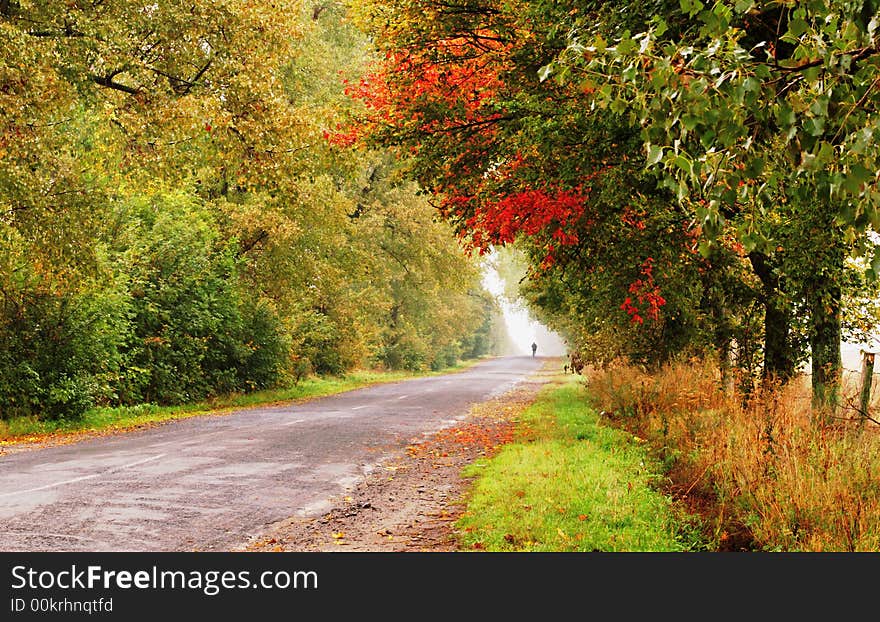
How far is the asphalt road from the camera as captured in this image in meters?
6.80

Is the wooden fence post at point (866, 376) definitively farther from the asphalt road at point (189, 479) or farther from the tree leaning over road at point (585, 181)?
the asphalt road at point (189, 479)

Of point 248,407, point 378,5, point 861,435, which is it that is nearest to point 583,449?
point 861,435

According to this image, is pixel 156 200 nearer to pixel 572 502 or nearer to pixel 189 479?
pixel 189 479

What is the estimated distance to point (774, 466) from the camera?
25.6ft

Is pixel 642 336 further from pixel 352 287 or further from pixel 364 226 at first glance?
pixel 352 287

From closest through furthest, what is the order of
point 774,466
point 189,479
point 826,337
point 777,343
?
1. point 774,466
2. point 189,479
3. point 826,337
4. point 777,343

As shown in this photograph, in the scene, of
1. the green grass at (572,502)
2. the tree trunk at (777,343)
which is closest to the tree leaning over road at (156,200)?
the green grass at (572,502)

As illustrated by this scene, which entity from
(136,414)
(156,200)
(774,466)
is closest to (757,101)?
(774,466)

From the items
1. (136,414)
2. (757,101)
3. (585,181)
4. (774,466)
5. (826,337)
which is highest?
(585,181)

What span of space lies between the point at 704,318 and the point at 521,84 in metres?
7.48

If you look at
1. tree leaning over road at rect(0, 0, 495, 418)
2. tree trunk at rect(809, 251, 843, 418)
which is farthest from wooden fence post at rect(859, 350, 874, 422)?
tree leaning over road at rect(0, 0, 495, 418)

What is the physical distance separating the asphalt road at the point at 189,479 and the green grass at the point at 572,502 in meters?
1.94

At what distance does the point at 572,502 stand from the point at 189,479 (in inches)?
193
